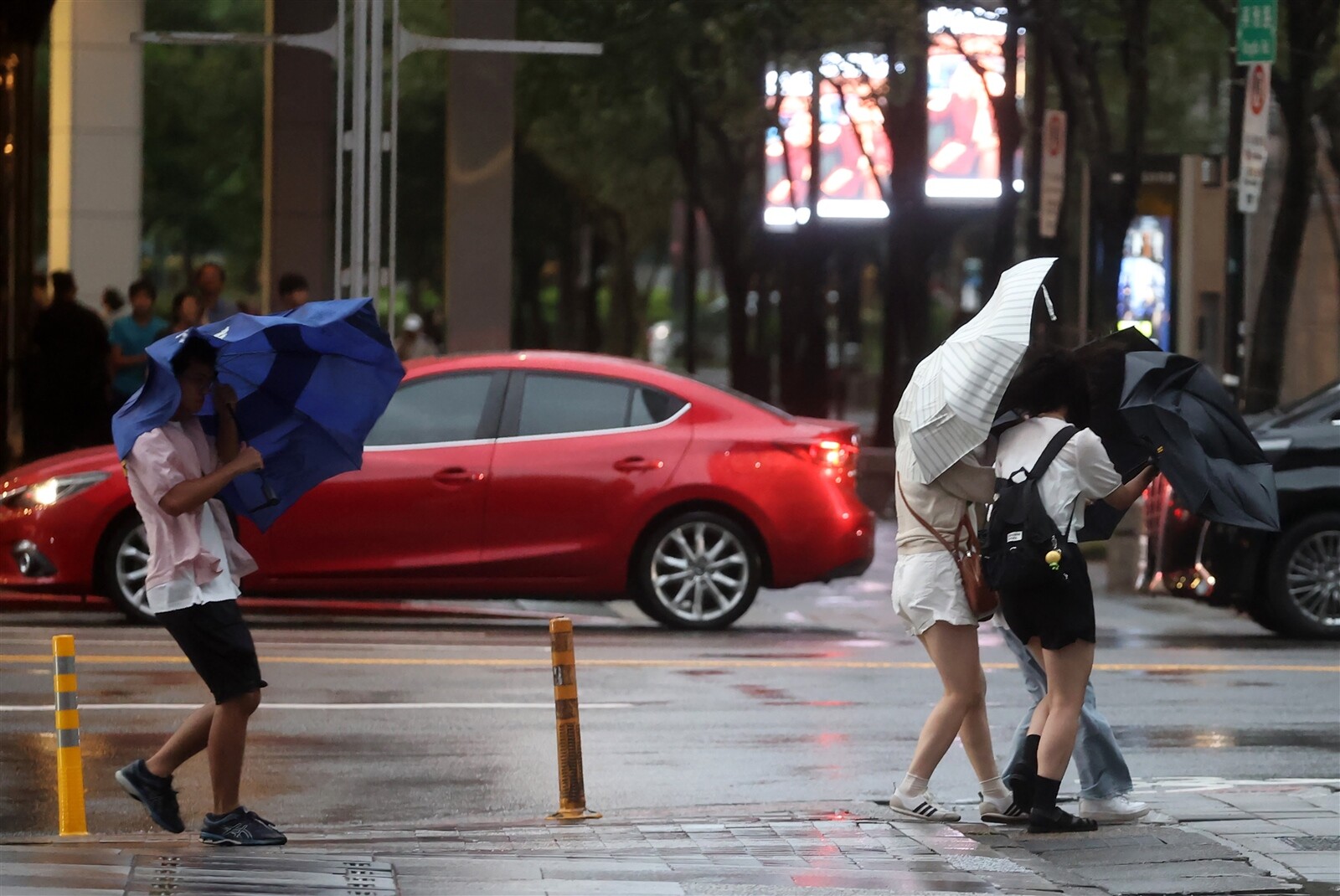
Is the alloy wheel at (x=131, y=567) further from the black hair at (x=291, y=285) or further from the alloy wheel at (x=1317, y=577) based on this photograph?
the alloy wheel at (x=1317, y=577)

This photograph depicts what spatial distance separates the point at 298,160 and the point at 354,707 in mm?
18651

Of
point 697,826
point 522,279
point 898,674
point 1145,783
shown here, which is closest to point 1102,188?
point 898,674

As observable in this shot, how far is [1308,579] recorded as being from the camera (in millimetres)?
13266

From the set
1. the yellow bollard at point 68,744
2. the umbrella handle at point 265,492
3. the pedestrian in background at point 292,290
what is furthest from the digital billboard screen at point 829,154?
the yellow bollard at point 68,744

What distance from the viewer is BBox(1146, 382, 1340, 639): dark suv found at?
13.1 metres

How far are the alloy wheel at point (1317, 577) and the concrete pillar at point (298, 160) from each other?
52.6ft

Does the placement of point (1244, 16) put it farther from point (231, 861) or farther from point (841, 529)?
point (231, 861)

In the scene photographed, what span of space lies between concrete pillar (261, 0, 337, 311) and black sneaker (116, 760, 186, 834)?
20.2 metres

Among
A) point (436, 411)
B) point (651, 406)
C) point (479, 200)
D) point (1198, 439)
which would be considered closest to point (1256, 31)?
point (651, 406)

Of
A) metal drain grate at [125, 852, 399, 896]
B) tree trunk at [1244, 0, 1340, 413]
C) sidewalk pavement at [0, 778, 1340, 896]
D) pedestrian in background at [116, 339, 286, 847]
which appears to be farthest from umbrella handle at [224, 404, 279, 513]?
tree trunk at [1244, 0, 1340, 413]

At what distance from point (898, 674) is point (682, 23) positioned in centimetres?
1251

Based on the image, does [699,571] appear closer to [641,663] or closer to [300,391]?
[641,663]

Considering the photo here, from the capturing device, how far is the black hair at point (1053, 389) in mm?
7355

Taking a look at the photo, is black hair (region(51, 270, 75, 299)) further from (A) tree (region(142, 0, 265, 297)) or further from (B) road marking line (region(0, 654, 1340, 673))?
(A) tree (region(142, 0, 265, 297))
